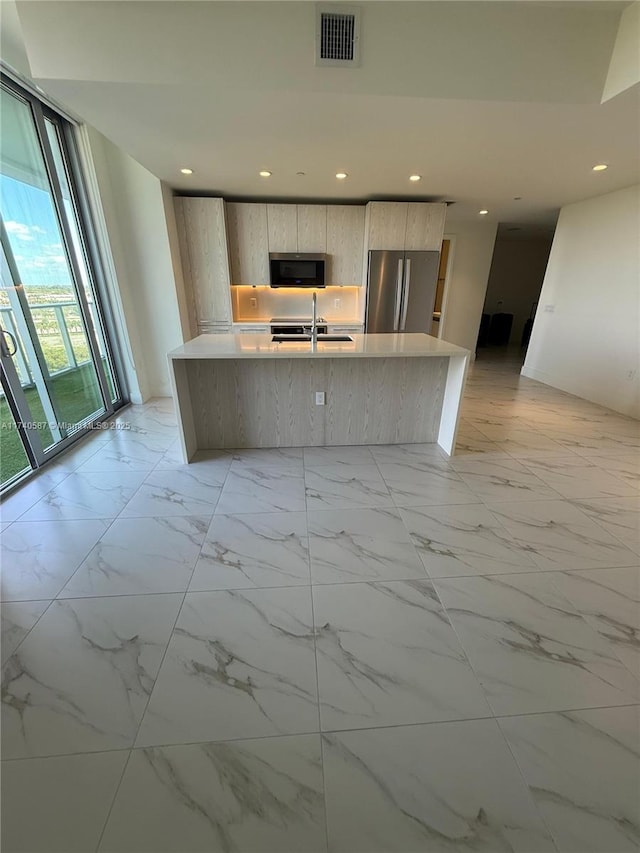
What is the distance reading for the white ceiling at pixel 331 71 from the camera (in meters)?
1.83

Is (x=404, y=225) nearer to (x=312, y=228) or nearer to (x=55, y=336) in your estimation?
(x=312, y=228)

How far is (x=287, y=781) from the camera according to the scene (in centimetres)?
96

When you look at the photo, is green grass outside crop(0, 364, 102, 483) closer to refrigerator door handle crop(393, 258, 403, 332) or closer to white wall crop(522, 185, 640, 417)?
refrigerator door handle crop(393, 258, 403, 332)

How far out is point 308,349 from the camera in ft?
8.42

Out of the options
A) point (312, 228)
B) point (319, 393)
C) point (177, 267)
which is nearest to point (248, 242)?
point (312, 228)

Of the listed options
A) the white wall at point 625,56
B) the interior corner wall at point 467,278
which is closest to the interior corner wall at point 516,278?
the interior corner wall at point 467,278

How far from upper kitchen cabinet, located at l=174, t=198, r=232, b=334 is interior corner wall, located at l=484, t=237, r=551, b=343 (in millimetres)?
7153

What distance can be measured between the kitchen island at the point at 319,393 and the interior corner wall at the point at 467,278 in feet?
12.0

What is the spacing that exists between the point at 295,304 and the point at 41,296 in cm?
299

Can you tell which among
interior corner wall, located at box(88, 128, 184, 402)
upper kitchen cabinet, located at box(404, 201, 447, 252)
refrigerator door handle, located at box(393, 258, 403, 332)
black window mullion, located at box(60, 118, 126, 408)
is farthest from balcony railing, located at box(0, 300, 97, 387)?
upper kitchen cabinet, located at box(404, 201, 447, 252)

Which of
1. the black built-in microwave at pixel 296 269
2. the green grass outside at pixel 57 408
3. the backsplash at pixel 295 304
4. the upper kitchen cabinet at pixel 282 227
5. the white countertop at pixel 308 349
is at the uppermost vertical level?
the upper kitchen cabinet at pixel 282 227

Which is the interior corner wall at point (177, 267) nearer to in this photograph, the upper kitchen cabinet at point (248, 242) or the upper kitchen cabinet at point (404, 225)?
the upper kitchen cabinet at point (248, 242)

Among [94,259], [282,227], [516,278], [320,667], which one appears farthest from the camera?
[516,278]

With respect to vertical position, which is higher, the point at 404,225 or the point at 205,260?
the point at 404,225
